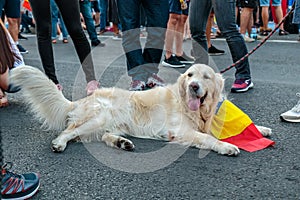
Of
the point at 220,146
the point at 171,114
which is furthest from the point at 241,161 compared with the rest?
the point at 171,114

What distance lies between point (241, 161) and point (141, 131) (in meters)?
0.89

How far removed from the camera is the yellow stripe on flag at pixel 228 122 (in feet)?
10.3

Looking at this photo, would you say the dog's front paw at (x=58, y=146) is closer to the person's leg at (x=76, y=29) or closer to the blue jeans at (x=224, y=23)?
the person's leg at (x=76, y=29)

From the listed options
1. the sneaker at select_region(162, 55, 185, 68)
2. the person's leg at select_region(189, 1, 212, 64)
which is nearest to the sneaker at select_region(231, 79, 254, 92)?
the person's leg at select_region(189, 1, 212, 64)

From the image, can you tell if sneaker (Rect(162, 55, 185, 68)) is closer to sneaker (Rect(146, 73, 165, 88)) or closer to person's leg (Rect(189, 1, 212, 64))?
person's leg (Rect(189, 1, 212, 64))

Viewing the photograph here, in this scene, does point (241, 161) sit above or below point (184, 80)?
below

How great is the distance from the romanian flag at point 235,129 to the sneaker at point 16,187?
4.96 ft

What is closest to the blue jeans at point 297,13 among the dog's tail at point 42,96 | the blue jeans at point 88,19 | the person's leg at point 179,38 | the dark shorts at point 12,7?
the dog's tail at point 42,96

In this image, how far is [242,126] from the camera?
313 centimetres

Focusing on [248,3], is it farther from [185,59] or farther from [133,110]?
[133,110]

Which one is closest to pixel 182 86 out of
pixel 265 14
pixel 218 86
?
pixel 218 86

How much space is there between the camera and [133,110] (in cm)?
330

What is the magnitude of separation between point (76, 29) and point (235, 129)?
1.99m

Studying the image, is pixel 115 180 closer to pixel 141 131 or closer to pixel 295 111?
pixel 141 131
